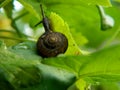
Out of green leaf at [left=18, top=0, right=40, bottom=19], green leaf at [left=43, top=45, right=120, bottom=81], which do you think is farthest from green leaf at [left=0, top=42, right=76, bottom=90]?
green leaf at [left=18, top=0, right=40, bottom=19]

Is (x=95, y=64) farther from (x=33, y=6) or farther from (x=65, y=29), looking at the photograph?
(x=33, y=6)

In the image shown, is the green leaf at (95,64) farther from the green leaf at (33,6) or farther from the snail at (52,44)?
the green leaf at (33,6)

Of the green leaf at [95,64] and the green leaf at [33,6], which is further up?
the green leaf at [33,6]

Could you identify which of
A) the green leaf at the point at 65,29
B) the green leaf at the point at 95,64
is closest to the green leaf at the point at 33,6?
the green leaf at the point at 65,29

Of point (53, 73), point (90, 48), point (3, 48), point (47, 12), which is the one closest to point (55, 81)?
point (53, 73)

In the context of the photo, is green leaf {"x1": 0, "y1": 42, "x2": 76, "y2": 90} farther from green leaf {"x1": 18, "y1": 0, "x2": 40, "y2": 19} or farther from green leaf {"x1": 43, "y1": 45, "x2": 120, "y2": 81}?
green leaf {"x1": 18, "y1": 0, "x2": 40, "y2": 19}

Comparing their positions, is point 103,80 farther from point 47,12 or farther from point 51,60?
point 47,12
